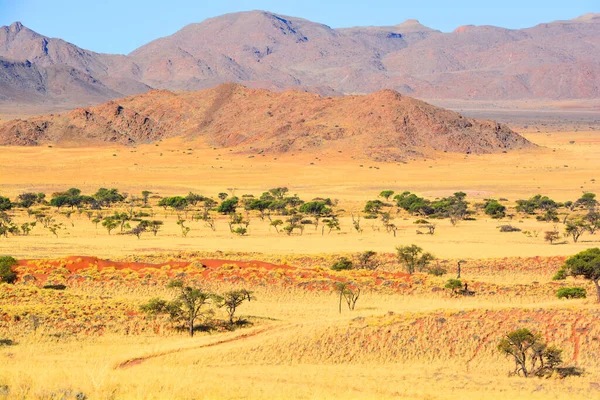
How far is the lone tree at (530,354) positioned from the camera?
2219cm

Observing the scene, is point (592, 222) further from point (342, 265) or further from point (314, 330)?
point (314, 330)

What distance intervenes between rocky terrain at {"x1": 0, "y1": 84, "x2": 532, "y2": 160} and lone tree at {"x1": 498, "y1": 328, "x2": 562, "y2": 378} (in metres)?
113

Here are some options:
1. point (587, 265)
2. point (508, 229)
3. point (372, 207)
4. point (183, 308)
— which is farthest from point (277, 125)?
point (183, 308)

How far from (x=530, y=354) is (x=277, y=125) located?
130 meters

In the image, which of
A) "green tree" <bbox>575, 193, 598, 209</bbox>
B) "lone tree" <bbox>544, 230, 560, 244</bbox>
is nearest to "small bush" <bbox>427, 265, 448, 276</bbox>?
"lone tree" <bbox>544, 230, 560, 244</bbox>

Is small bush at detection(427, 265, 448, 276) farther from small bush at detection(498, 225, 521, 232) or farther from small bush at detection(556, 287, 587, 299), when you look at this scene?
small bush at detection(498, 225, 521, 232)

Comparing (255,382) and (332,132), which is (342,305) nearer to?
(255,382)

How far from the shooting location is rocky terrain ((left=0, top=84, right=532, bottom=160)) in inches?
5669

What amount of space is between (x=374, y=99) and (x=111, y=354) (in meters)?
140

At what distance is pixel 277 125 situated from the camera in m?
151

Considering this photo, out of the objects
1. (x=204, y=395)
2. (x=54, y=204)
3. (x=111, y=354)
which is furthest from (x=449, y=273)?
(x=54, y=204)

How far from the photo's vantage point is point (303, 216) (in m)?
73.2

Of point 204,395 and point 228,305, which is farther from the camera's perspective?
point 228,305

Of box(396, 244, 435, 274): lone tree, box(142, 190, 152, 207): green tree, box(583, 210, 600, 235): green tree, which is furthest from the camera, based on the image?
box(142, 190, 152, 207): green tree
